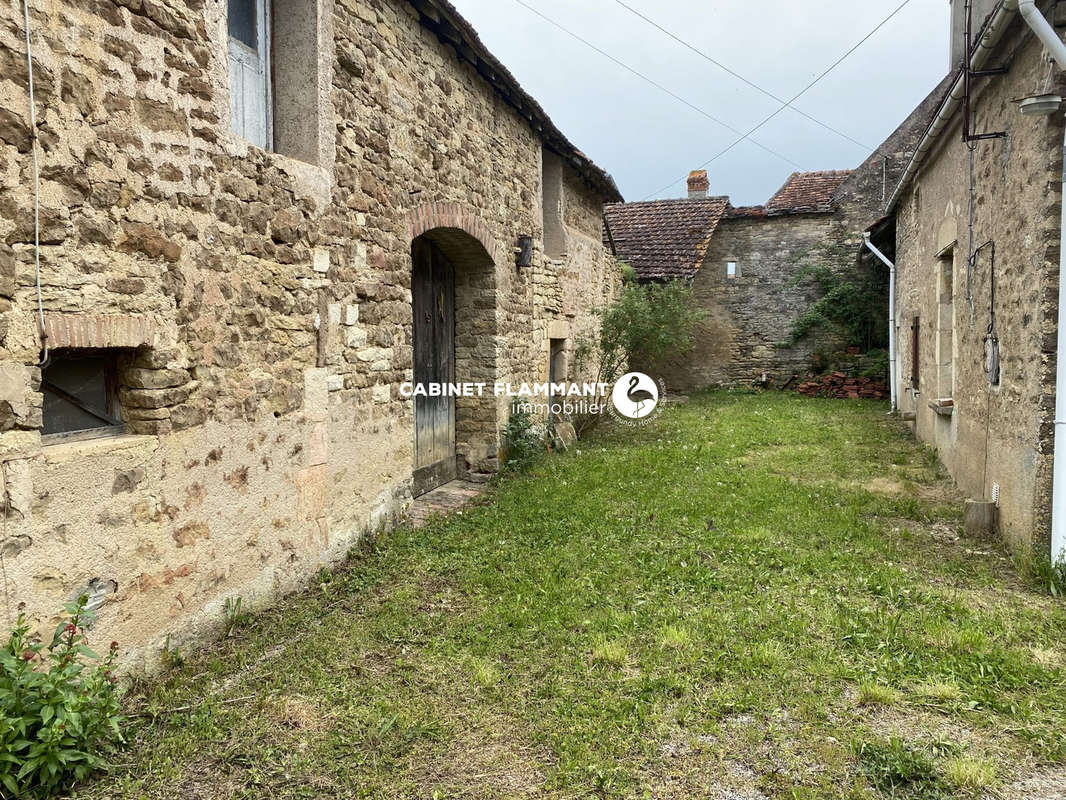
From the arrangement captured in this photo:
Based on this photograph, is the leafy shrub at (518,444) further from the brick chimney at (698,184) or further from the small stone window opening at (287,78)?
the brick chimney at (698,184)

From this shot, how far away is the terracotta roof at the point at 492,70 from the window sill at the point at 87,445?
4143 millimetres

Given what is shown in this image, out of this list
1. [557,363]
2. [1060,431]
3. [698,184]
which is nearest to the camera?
[1060,431]

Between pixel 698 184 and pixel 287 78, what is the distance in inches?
677

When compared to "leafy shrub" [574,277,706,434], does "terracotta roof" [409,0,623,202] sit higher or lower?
higher

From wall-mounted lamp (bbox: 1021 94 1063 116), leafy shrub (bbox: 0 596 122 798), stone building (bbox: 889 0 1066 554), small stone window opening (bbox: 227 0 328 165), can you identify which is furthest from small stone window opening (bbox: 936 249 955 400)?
leafy shrub (bbox: 0 596 122 798)

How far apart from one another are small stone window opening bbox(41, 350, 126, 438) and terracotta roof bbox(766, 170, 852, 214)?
53.3 ft

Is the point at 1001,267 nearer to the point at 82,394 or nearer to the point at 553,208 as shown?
the point at 553,208

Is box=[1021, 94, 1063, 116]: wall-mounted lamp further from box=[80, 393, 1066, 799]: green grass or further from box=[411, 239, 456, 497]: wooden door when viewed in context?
box=[411, 239, 456, 497]: wooden door

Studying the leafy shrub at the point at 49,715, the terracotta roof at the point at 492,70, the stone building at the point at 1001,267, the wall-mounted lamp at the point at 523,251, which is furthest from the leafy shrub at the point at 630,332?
the leafy shrub at the point at 49,715

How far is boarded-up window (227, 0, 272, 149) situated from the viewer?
4.03m

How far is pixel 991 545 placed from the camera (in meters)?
5.15

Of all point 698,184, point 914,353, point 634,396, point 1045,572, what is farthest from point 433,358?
point 698,184

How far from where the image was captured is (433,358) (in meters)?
7.11

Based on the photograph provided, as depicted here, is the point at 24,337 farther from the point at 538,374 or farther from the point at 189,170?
the point at 538,374
